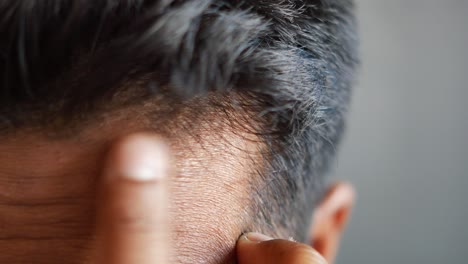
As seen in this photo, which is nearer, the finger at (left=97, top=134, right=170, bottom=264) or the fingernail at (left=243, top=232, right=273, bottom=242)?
the finger at (left=97, top=134, right=170, bottom=264)

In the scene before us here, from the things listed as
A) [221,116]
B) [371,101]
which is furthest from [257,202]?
[371,101]

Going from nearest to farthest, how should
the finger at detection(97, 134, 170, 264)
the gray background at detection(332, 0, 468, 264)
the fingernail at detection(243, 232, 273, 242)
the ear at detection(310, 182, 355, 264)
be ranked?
the finger at detection(97, 134, 170, 264) → the fingernail at detection(243, 232, 273, 242) → the ear at detection(310, 182, 355, 264) → the gray background at detection(332, 0, 468, 264)

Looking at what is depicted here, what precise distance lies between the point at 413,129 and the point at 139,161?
3.21ft

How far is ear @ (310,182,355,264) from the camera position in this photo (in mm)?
610

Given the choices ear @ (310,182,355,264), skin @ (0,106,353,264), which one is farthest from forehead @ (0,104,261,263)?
ear @ (310,182,355,264)

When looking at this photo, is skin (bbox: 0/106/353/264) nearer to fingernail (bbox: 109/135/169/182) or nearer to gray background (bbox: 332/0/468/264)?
fingernail (bbox: 109/135/169/182)

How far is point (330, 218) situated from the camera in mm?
635

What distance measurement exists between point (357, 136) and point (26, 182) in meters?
0.93

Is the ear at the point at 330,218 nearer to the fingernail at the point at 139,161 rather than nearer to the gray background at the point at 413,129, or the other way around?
the fingernail at the point at 139,161

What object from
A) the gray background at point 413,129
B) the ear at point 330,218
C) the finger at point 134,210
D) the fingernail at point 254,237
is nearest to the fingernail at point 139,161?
the finger at point 134,210

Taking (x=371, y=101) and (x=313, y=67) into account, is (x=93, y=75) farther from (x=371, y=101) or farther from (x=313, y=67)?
(x=371, y=101)

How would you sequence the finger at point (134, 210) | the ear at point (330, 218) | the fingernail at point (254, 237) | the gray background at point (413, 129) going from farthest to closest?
the gray background at point (413, 129), the ear at point (330, 218), the fingernail at point (254, 237), the finger at point (134, 210)

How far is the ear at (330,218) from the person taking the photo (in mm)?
610

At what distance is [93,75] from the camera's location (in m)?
0.29
